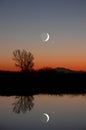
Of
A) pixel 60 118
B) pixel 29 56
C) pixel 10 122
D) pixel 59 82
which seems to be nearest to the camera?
pixel 10 122

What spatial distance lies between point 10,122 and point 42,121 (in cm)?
119

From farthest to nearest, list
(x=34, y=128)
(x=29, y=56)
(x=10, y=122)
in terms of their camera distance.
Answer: (x=29, y=56) → (x=10, y=122) → (x=34, y=128)

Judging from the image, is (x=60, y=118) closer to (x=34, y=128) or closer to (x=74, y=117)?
(x=74, y=117)

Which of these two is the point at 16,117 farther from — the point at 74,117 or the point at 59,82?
the point at 59,82

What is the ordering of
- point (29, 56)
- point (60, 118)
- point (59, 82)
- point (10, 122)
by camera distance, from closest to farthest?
point (10, 122) → point (60, 118) → point (59, 82) → point (29, 56)

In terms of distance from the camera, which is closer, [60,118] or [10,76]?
[60,118]

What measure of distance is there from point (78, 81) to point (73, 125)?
112ft

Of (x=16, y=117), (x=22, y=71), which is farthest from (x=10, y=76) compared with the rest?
(x=16, y=117)

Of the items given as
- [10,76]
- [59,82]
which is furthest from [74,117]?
[10,76]

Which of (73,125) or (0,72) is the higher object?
(0,72)

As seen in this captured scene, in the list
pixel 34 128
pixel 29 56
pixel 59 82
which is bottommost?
pixel 34 128

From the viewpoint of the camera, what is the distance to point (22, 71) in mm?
46531

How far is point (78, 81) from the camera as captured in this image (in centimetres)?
4619

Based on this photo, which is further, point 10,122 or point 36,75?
point 36,75
